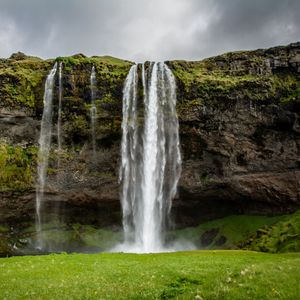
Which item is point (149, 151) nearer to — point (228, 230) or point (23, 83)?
point (228, 230)

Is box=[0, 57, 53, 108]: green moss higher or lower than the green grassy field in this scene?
higher

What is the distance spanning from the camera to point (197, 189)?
65.6 m

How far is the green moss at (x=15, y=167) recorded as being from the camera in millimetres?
63688

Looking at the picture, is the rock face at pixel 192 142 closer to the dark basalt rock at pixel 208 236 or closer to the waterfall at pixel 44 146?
the waterfall at pixel 44 146

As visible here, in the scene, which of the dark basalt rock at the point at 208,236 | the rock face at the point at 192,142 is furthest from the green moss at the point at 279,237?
the dark basalt rock at the point at 208,236

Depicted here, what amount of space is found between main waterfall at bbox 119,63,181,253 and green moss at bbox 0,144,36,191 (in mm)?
14926

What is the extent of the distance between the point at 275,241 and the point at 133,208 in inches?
891

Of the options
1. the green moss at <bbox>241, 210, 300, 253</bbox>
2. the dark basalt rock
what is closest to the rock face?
the dark basalt rock

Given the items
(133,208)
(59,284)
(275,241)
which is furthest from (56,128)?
(59,284)

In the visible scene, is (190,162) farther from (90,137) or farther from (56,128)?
(56,128)

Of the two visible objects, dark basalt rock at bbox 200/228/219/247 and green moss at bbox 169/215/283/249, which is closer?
green moss at bbox 169/215/283/249

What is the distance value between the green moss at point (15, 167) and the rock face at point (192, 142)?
0.51 feet

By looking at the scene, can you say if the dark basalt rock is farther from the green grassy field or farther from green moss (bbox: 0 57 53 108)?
the green grassy field

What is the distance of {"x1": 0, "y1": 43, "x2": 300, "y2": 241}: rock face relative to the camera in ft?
210
